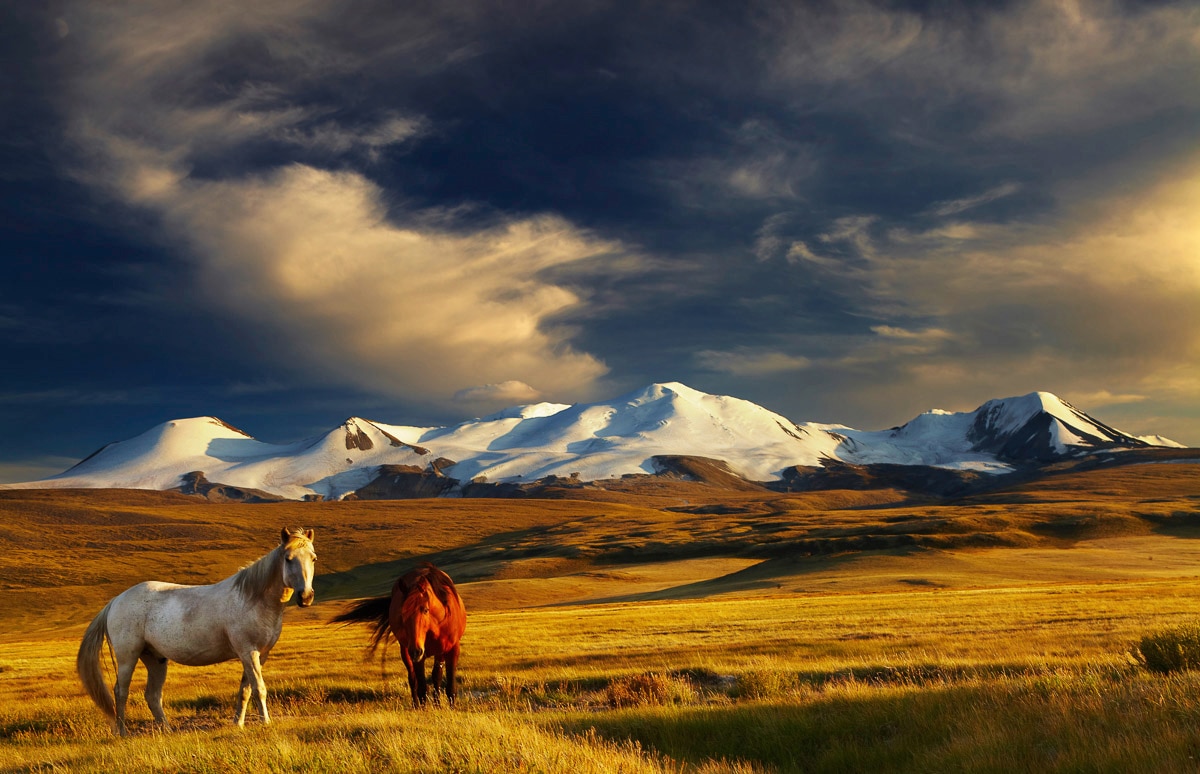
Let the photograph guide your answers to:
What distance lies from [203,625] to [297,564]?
223 centimetres

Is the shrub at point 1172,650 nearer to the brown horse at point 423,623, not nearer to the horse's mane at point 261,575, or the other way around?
the brown horse at point 423,623

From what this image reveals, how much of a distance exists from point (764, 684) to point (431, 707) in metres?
6.04

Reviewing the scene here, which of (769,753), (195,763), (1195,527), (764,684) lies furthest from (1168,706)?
(1195,527)

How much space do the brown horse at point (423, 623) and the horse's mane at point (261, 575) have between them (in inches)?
76.4

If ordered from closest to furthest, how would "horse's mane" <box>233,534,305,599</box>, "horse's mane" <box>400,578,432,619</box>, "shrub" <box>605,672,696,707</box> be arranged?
"horse's mane" <box>233,534,305,599</box> < "horse's mane" <box>400,578,432,619</box> < "shrub" <box>605,672,696,707</box>

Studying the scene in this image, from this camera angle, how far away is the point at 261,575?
12398mm

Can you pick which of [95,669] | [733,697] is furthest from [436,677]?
[95,669]

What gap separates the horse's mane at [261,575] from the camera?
1229 cm

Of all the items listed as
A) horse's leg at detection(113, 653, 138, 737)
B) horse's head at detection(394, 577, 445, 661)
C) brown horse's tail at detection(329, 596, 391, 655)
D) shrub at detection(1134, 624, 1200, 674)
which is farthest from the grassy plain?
brown horse's tail at detection(329, 596, 391, 655)

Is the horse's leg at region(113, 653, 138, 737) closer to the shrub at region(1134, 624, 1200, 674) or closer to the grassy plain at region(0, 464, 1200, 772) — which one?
the grassy plain at region(0, 464, 1200, 772)

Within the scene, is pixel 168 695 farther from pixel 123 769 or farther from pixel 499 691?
pixel 123 769

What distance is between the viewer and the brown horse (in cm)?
1327

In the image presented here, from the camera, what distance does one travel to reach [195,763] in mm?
7957

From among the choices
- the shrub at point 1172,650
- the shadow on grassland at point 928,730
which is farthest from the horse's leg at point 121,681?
the shrub at point 1172,650
